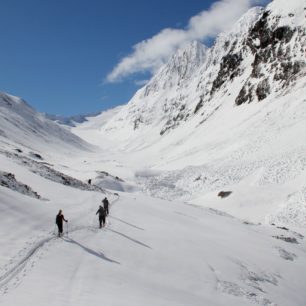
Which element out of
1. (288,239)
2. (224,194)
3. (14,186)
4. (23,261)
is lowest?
(23,261)

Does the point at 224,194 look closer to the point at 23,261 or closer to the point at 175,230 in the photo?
the point at 175,230

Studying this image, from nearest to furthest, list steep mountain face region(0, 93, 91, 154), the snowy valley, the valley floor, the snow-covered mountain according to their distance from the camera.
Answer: the valley floor, the snowy valley, the snow-covered mountain, steep mountain face region(0, 93, 91, 154)

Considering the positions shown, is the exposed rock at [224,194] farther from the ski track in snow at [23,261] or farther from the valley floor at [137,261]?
the ski track in snow at [23,261]

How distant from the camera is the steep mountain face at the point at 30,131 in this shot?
457ft

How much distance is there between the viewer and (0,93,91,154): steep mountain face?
139375 mm

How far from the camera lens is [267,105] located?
306 ft

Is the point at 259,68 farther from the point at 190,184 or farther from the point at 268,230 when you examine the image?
the point at 268,230

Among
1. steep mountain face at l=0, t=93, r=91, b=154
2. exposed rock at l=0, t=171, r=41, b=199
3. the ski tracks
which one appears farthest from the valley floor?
steep mountain face at l=0, t=93, r=91, b=154

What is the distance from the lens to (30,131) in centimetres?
16075

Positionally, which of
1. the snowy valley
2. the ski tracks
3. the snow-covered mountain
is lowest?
the ski tracks

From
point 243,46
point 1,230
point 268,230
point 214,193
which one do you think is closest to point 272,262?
point 268,230

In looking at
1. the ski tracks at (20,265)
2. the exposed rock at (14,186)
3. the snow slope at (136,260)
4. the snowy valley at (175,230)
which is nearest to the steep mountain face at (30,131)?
the snowy valley at (175,230)

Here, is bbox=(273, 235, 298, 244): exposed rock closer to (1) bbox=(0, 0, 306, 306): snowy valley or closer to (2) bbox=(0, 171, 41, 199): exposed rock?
(1) bbox=(0, 0, 306, 306): snowy valley

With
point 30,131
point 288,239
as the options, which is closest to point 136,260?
point 288,239
